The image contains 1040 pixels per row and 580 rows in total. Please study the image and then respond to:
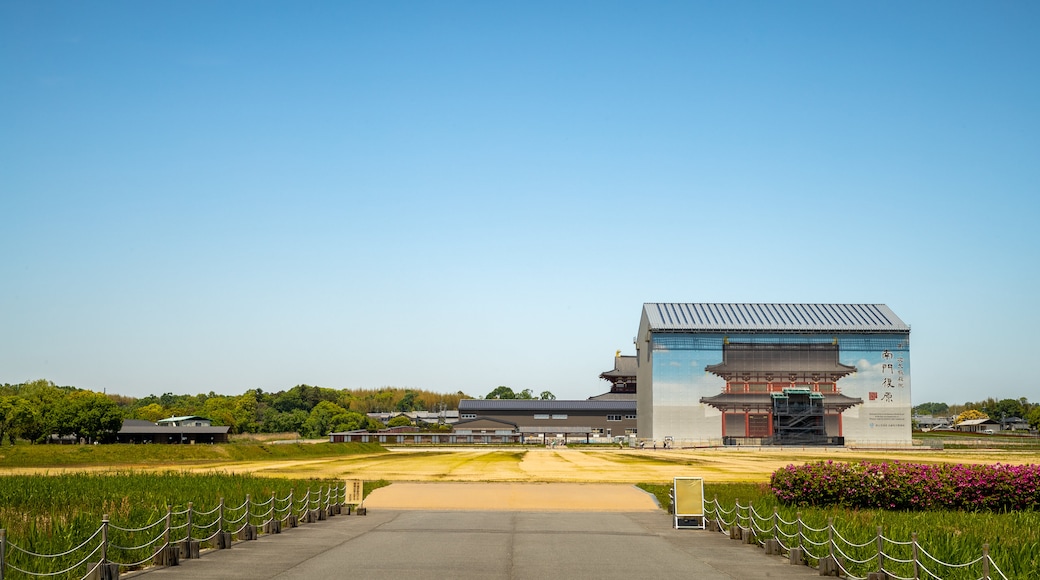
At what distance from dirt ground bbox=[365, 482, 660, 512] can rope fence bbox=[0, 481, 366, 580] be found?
7.10 meters

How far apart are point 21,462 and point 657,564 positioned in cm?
5991

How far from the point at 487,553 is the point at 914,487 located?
1636cm

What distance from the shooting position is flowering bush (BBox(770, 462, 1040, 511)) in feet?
94.4

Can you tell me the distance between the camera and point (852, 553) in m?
19.3

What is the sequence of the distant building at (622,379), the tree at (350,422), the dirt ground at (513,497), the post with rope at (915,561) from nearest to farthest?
the post with rope at (915,561)
the dirt ground at (513,497)
the tree at (350,422)
the distant building at (622,379)

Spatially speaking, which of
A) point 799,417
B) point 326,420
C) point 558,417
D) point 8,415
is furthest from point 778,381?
point 8,415

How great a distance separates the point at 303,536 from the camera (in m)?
24.8

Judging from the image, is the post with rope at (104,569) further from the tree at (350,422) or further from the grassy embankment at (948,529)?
the tree at (350,422)

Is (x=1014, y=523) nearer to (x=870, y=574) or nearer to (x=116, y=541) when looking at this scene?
(x=870, y=574)

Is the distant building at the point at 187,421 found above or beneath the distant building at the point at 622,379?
beneath

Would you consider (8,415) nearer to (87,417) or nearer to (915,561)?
(87,417)

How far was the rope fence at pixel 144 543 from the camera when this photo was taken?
1567 centimetres

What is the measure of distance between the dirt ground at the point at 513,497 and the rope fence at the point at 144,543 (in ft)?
23.3

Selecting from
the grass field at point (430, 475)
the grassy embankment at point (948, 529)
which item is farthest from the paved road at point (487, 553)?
the grass field at point (430, 475)
